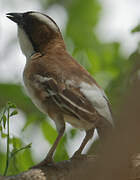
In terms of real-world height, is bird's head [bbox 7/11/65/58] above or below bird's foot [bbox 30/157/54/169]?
above

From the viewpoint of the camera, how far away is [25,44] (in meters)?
4.93

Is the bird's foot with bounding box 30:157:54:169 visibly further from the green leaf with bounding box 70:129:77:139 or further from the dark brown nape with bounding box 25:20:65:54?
the dark brown nape with bounding box 25:20:65:54

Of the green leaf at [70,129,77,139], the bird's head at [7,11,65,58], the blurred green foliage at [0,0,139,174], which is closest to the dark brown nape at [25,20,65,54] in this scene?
the bird's head at [7,11,65,58]

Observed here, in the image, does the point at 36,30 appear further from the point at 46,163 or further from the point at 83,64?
the point at 46,163

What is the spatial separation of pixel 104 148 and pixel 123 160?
0.24ft

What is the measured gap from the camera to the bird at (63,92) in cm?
354

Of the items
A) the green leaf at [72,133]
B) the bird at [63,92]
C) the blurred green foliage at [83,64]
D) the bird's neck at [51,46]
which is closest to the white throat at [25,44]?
the bird at [63,92]

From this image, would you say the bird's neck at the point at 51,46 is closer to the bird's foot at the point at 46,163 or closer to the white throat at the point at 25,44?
the white throat at the point at 25,44

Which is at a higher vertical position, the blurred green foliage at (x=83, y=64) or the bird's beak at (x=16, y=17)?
the bird's beak at (x=16, y=17)

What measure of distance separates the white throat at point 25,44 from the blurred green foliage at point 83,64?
734 mm

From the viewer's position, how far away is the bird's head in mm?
4945

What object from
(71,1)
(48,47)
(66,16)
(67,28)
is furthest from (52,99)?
(71,1)

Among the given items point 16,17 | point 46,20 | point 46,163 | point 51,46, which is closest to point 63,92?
point 46,163

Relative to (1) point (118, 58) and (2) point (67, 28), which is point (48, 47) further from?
(2) point (67, 28)
